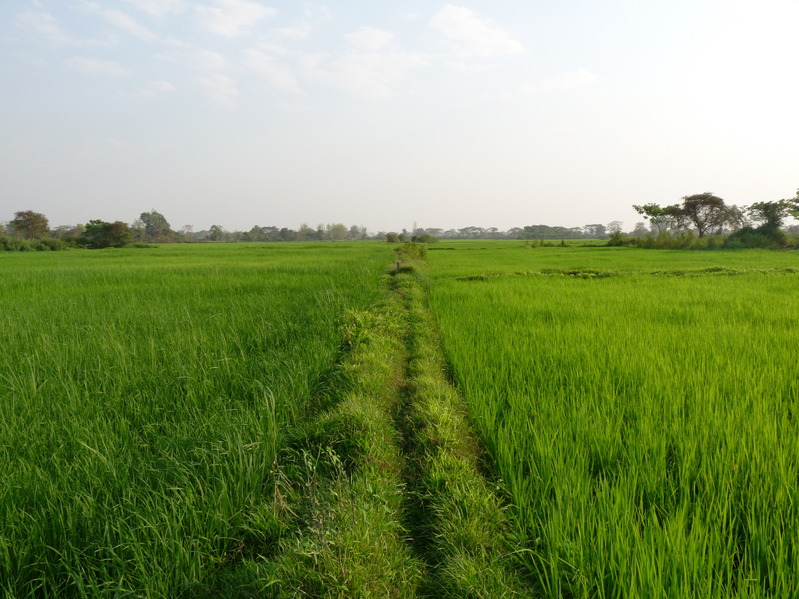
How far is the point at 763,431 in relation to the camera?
189cm

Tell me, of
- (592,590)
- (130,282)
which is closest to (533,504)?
(592,590)

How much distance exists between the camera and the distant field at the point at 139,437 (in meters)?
1.23

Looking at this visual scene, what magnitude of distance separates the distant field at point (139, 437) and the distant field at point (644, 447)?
1086mm

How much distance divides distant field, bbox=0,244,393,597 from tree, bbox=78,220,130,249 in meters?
39.9

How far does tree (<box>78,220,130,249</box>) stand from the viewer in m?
36.8

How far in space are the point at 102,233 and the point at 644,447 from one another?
45.9 meters

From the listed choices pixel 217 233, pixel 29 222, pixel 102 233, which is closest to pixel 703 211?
pixel 102 233

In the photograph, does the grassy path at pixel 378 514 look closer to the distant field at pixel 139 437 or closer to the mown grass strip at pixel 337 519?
the mown grass strip at pixel 337 519

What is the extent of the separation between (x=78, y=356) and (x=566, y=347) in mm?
3914

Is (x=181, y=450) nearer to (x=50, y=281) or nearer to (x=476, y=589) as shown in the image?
(x=476, y=589)

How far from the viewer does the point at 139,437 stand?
6.20ft

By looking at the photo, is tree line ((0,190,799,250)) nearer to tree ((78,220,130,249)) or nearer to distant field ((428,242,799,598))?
tree ((78,220,130,249))

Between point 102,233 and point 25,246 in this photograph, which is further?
point 102,233

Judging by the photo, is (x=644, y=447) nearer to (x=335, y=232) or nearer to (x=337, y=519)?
(x=337, y=519)
